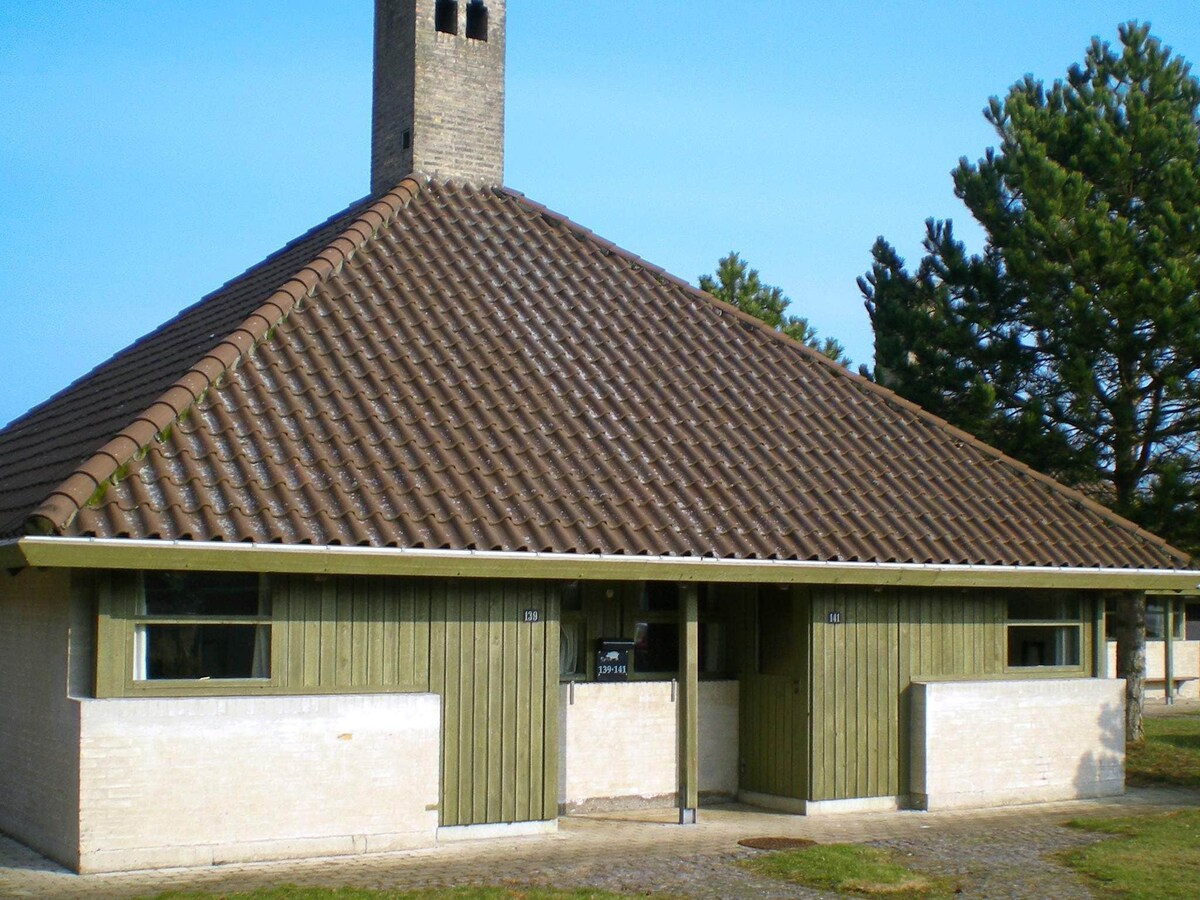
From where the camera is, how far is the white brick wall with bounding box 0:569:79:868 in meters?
11.2

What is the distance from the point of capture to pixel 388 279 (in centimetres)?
1523

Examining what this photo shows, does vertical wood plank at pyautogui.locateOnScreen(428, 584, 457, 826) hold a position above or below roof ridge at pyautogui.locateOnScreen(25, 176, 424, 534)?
below

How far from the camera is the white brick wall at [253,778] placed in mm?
10906

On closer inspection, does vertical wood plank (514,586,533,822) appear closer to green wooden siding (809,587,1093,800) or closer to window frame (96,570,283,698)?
window frame (96,570,283,698)

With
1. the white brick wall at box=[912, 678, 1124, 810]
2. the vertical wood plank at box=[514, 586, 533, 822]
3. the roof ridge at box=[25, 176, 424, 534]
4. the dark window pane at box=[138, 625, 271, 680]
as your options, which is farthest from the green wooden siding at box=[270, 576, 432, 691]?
the white brick wall at box=[912, 678, 1124, 810]

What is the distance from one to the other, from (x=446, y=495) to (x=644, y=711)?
3696 millimetres

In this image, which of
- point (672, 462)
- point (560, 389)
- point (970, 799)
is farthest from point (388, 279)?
point (970, 799)

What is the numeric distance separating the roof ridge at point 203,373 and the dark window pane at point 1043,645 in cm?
825

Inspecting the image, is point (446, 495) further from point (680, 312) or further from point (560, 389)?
point (680, 312)

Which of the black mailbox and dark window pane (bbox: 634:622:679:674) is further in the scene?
dark window pane (bbox: 634:622:679:674)

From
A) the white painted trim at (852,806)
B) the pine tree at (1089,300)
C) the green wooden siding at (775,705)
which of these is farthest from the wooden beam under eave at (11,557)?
the pine tree at (1089,300)

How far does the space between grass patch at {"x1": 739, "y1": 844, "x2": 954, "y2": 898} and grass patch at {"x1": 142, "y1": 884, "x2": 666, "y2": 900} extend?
4.74ft

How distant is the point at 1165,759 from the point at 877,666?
741 cm

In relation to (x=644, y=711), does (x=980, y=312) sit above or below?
above
